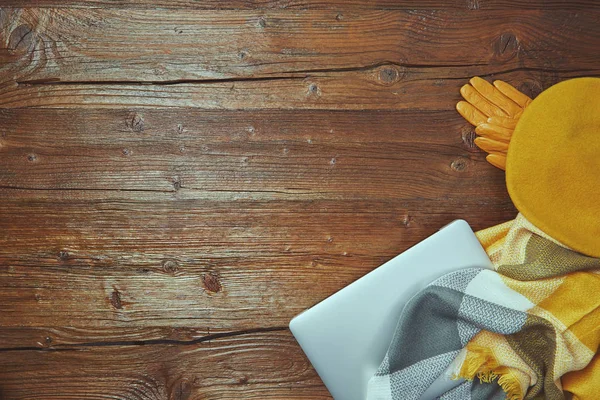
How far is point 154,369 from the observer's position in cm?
117

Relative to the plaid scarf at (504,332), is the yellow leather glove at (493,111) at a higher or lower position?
higher

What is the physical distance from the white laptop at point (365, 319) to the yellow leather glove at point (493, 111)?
0.27 meters

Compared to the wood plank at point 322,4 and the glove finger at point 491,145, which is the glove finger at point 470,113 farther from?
the wood plank at point 322,4

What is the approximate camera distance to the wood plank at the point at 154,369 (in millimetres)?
1170

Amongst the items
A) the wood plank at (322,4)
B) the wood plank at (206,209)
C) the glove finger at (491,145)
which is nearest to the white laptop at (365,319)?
the wood plank at (206,209)

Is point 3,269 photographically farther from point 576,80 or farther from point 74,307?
point 576,80

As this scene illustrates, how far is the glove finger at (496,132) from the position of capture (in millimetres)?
1126

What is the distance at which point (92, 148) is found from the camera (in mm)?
1141

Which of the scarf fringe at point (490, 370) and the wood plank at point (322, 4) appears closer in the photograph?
the scarf fringe at point (490, 370)

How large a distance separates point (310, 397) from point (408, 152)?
2.03 feet

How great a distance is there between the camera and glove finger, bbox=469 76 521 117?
3.73 feet

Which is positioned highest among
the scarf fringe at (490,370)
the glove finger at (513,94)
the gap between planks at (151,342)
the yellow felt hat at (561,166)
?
the gap between planks at (151,342)

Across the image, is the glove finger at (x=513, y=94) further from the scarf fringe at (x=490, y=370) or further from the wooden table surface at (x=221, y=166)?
the scarf fringe at (x=490, y=370)

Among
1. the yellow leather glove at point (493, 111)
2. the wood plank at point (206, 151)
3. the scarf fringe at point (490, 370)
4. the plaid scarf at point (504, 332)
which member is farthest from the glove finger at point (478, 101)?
the scarf fringe at point (490, 370)
